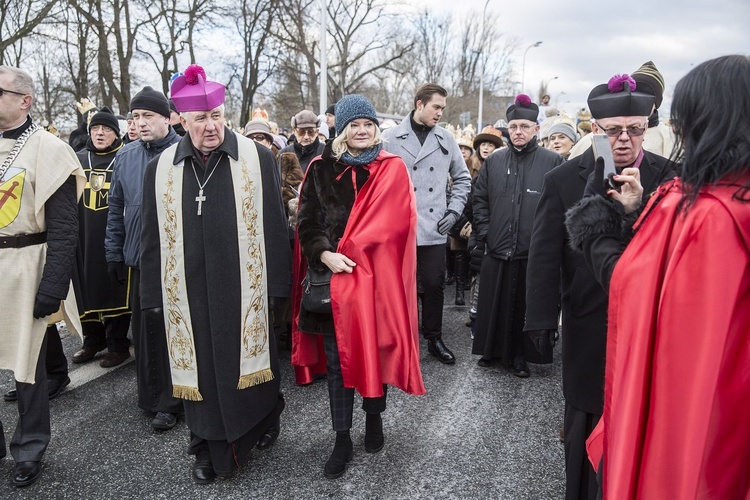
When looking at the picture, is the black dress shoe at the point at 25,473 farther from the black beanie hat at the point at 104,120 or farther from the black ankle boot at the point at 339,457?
the black beanie hat at the point at 104,120

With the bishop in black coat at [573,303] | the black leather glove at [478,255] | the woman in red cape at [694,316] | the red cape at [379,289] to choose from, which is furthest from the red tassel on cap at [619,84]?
the black leather glove at [478,255]

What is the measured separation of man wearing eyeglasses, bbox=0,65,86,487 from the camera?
2.98 metres

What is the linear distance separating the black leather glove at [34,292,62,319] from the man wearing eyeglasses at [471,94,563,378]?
313 centimetres

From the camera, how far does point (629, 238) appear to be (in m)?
1.73

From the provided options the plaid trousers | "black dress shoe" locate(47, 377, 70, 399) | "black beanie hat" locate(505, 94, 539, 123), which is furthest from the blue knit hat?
"black dress shoe" locate(47, 377, 70, 399)

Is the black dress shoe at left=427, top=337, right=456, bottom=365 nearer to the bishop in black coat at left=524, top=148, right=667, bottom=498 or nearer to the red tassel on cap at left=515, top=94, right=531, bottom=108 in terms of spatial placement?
the red tassel on cap at left=515, top=94, right=531, bottom=108

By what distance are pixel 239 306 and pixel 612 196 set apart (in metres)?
1.98

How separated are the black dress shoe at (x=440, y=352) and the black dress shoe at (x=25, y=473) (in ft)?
9.76

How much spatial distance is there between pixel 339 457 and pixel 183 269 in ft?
→ 4.34

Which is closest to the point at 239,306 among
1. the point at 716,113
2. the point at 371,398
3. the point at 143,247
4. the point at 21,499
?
the point at 143,247

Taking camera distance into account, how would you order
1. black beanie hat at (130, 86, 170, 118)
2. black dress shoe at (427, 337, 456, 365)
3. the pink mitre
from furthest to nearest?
black dress shoe at (427, 337, 456, 365)
black beanie hat at (130, 86, 170, 118)
the pink mitre

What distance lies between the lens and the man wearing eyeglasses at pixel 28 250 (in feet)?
9.79

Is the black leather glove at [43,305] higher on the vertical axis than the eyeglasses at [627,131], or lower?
lower

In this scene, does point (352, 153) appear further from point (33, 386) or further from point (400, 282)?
point (33, 386)
